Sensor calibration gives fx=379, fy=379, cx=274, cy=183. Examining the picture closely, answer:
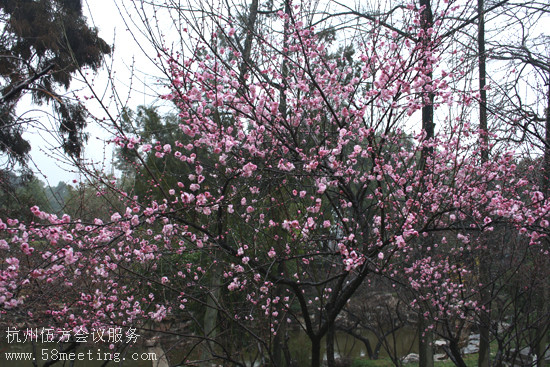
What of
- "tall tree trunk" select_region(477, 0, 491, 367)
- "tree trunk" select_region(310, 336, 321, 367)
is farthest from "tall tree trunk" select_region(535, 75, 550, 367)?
"tree trunk" select_region(310, 336, 321, 367)

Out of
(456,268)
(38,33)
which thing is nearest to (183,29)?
(456,268)

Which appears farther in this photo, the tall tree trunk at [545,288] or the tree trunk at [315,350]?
the tall tree trunk at [545,288]

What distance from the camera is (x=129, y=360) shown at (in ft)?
26.2

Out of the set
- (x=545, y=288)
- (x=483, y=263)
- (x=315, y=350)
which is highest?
(x=483, y=263)

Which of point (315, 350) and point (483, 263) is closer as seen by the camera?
point (315, 350)

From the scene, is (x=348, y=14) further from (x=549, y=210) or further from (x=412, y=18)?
(x=549, y=210)

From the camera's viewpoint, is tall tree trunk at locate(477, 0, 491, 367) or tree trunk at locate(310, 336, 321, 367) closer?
tree trunk at locate(310, 336, 321, 367)

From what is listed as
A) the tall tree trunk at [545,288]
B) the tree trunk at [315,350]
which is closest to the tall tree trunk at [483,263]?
the tall tree trunk at [545,288]

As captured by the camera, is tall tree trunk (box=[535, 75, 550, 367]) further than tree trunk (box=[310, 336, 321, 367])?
Yes

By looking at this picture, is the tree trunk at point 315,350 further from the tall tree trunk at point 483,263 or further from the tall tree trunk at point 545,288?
the tall tree trunk at point 545,288

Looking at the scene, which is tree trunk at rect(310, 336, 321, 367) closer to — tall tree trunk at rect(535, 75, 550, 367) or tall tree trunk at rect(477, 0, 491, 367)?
tall tree trunk at rect(477, 0, 491, 367)

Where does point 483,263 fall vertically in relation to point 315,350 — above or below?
above

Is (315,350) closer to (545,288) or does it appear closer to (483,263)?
(483,263)

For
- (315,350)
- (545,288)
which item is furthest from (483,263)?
(315,350)
